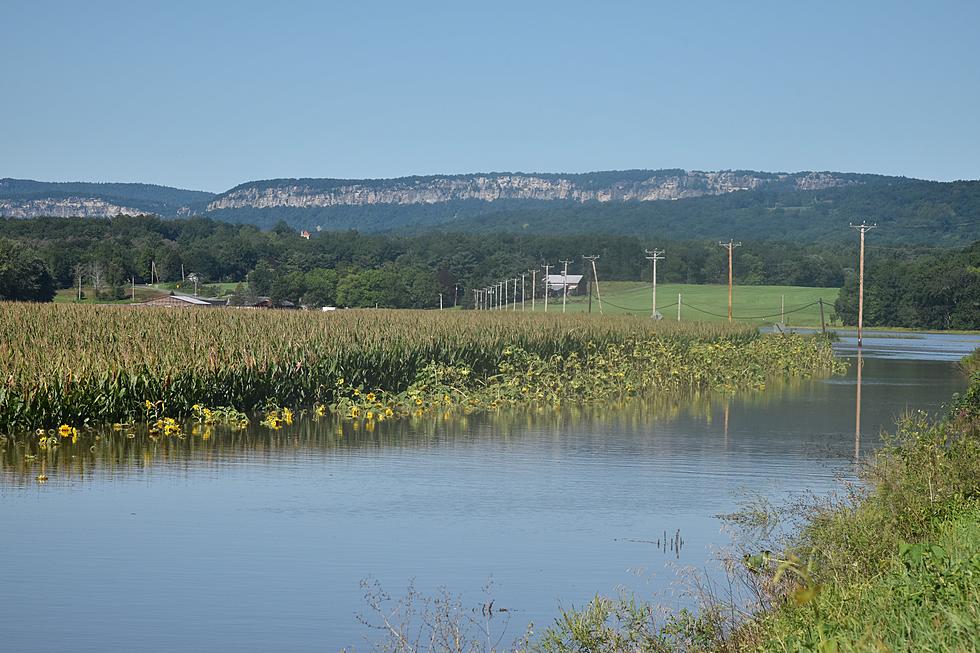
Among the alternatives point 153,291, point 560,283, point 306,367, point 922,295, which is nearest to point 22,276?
point 153,291

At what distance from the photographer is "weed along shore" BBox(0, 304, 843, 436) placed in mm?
21875

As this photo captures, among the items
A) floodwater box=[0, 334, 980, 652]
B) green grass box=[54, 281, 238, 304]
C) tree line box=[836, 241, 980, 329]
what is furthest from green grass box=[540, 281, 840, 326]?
floodwater box=[0, 334, 980, 652]

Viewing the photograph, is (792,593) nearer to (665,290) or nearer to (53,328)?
(53,328)

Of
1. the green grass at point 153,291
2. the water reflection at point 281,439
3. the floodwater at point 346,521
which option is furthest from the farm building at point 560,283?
the floodwater at point 346,521

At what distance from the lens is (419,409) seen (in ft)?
87.9

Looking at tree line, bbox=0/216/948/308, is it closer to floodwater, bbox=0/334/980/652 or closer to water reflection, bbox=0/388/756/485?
water reflection, bbox=0/388/756/485

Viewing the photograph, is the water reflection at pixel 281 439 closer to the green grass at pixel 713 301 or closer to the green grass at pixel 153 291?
the green grass at pixel 153 291

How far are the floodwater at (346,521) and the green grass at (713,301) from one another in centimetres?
10900

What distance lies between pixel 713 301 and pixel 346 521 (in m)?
143

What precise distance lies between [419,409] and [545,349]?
11.9 m

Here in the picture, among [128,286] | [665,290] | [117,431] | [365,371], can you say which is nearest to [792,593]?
[117,431]

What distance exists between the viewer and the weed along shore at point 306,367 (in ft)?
71.8

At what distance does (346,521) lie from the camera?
13.6 m

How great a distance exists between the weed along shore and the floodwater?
66.5 inches
